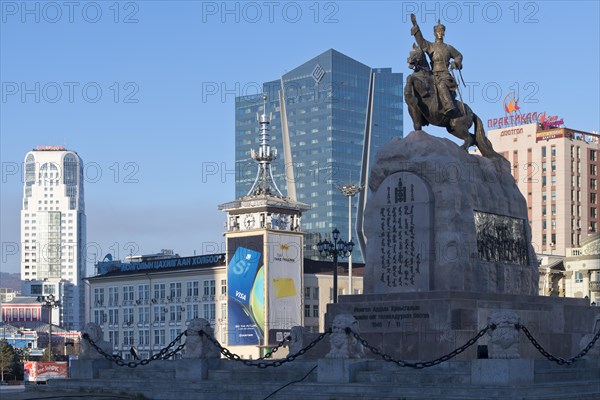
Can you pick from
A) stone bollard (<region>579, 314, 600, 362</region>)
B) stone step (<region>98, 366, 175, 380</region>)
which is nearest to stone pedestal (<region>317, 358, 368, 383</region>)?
stone step (<region>98, 366, 175, 380</region>)

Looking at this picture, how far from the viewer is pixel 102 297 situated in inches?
4429

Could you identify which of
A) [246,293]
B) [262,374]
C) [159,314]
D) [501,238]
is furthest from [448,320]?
[159,314]

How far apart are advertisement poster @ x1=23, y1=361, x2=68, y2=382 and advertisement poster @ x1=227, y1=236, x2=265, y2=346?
1441 inches

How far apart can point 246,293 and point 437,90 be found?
65.0 metres

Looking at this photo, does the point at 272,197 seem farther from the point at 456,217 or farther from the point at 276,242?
the point at 456,217

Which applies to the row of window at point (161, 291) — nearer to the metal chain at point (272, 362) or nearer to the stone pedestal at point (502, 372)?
the metal chain at point (272, 362)

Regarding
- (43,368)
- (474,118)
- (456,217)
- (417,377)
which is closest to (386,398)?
(417,377)

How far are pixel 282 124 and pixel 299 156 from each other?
497cm

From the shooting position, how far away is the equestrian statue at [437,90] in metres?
31.5

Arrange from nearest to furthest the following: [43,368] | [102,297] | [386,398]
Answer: [386,398]
[43,368]
[102,297]

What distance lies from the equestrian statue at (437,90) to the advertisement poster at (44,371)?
102ft

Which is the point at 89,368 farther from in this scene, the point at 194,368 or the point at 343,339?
the point at 343,339

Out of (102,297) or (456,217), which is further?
(102,297)

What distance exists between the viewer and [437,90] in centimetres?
3161
